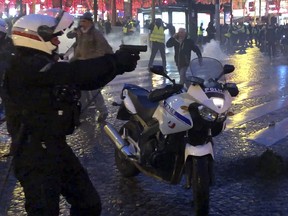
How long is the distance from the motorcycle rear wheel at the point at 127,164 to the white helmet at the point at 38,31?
222cm

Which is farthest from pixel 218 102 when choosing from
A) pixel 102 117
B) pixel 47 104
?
pixel 102 117

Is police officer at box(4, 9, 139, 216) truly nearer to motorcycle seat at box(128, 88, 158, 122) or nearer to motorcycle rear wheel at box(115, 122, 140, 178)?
motorcycle seat at box(128, 88, 158, 122)

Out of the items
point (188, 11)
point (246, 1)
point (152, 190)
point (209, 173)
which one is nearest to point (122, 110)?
point (152, 190)

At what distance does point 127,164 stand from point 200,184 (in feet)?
4.21

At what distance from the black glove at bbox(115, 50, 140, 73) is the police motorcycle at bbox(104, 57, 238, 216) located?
136 centimetres

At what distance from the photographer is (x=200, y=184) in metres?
3.84

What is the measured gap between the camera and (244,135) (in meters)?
6.75

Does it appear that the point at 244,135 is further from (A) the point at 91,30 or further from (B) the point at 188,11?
(B) the point at 188,11

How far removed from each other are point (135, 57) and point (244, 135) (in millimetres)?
4348

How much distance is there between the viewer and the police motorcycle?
12.8 feet

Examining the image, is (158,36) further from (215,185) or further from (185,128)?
(185,128)

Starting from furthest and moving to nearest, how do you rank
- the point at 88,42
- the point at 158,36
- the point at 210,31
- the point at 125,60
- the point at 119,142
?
1. the point at 210,31
2. the point at 158,36
3. the point at 88,42
4. the point at 119,142
5. the point at 125,60

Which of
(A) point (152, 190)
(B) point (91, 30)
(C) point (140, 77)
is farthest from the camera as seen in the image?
(C) point (140, 77)

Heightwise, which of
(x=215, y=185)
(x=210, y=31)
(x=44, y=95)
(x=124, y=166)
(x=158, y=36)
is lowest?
(x=215, y=185)
